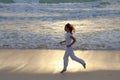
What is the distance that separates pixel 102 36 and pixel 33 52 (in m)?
4.50

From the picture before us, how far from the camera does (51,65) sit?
9695 millimetres

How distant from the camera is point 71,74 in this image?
8.71 m

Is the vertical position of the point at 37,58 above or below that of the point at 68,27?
below

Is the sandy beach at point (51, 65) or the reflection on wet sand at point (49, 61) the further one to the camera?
the reflection on wet sand at point (49, 61)

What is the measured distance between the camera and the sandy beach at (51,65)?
8.52 m

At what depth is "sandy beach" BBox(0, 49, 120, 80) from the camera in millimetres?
8516

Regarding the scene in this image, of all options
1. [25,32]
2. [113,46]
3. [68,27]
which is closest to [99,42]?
[113,46]

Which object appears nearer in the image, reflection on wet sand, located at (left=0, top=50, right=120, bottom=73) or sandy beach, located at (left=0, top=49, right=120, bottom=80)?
sandy beach, located at (left=0, top=49, right=120, bottom=80)

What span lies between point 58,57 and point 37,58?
0.56m

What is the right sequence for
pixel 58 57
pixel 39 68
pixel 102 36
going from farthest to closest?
1. pixel 102 36
2. pixel 58 57
3. pixel 39 68

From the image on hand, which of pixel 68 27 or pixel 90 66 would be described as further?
pixel 90 66

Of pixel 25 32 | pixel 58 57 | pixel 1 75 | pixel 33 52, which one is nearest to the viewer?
pixel 1 75

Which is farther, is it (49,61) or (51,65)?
(49,61)

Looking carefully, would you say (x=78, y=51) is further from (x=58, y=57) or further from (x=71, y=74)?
(x=71, y=74)
